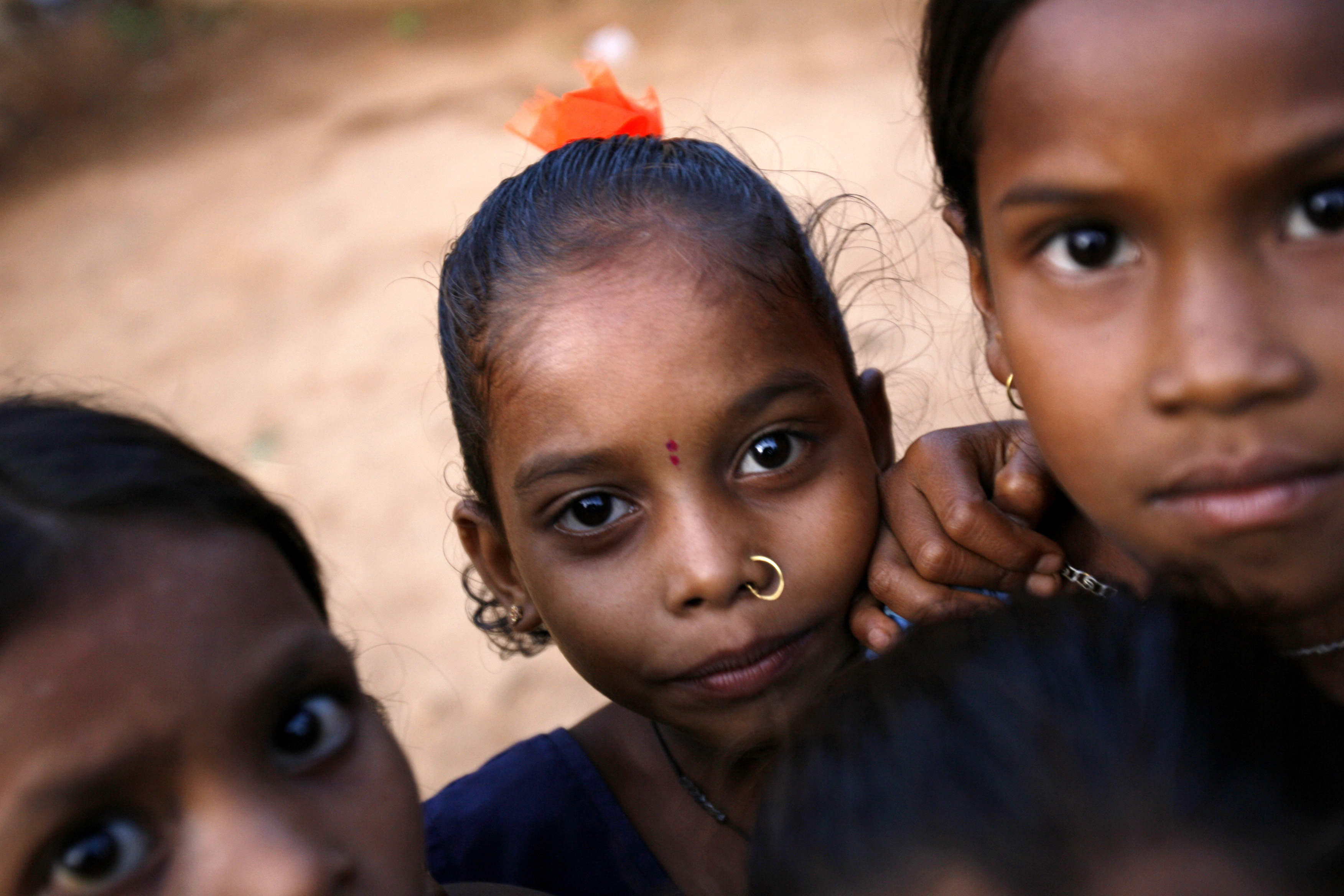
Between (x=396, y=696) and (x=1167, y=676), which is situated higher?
(x=1167, y=676)

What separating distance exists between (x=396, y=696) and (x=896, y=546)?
2.48 metres

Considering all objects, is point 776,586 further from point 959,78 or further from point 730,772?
point 959,78

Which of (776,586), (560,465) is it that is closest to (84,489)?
(560,465)

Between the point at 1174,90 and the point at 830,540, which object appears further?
the point at 830,540

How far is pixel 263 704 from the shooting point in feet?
3.23

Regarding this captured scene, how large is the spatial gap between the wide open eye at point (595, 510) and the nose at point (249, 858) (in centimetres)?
64

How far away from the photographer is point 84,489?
0.99 metres

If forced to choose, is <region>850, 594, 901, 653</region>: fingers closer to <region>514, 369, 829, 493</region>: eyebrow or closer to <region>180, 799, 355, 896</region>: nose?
<region>514, 369, 829, 493</region>: eyebrow

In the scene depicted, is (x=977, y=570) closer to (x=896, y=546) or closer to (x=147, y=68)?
(x=896, y=546)

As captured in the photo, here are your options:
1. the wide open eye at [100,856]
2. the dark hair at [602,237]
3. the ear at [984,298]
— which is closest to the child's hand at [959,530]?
the ear at [984,298]

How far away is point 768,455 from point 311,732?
2.30ft

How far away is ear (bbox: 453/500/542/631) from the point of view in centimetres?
170

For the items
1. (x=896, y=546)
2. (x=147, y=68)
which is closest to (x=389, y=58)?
(x=147, y=68)

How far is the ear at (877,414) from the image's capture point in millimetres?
1695
